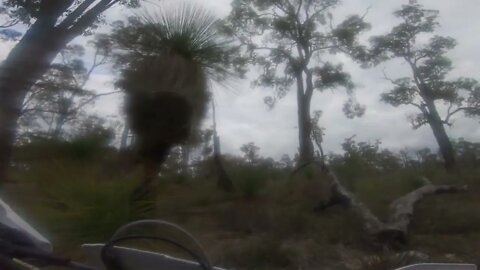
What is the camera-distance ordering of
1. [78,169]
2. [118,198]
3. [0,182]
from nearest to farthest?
1. [0,182]
2. [118,198]
3. [78,169]

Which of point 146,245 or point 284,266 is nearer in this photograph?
point 146,245

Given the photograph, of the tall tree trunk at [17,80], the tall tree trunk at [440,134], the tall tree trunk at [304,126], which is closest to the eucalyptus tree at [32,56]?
the tall tree trunk at [17,80]

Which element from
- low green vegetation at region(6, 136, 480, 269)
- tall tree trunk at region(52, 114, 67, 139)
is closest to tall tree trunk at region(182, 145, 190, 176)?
low green vegetation at region(6, 136, 480, 269)

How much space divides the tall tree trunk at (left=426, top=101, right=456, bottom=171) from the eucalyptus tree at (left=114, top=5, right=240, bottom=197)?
11.7m

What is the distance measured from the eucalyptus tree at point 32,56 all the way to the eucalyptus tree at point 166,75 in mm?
967

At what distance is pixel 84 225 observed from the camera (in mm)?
7883

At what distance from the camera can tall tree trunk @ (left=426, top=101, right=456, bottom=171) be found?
2212cm

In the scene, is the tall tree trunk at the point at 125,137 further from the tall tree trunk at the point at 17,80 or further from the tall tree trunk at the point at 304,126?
the tall tree trunk at the point at 304,126

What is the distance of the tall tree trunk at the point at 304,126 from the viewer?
19578 millimetres

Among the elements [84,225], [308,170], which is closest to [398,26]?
[308,170]

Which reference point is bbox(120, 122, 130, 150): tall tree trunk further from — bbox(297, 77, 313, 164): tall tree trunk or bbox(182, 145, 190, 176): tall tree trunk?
bbox(297, 77, 313, 164): tall tree trunk

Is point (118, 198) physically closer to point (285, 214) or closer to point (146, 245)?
point (146, 245)

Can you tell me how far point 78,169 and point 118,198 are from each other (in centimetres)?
112

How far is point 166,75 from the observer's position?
11.4 meters
